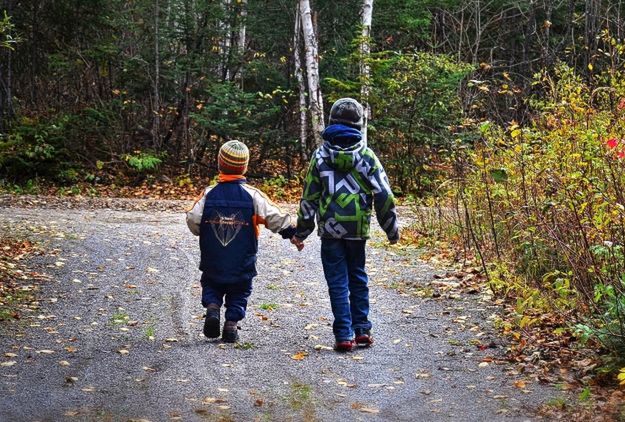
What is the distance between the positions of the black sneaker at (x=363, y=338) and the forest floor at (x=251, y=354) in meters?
0.08

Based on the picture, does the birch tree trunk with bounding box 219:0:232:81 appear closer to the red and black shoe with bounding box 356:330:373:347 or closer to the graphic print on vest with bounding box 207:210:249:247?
the graphic print on vest with bounding box 207:210:249:247

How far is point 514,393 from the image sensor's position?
5.92 meters

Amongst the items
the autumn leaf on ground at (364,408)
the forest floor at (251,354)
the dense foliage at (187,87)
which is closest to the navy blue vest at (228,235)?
the forest floor at (251,354)

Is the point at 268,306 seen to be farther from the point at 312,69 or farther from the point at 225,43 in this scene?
the point at 225,43

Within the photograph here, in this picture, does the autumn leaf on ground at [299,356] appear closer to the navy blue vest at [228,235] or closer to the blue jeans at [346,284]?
the blue jeans at [346,284]

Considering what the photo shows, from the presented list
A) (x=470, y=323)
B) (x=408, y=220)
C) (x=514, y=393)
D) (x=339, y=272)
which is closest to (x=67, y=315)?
(x=339, y=272)

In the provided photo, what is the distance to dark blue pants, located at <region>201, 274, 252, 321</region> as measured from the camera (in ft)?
24.1

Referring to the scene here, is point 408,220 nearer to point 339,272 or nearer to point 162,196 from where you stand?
point 162,196

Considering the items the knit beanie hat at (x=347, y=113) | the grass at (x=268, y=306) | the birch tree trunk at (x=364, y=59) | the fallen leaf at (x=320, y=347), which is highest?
the birch tree trunk at (x=364, y=59)

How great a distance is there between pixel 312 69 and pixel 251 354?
1610 cm

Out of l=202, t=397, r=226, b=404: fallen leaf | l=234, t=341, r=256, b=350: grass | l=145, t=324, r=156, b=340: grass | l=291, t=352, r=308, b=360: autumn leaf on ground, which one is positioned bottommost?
l=145, t=324, r=156, b=340: grass

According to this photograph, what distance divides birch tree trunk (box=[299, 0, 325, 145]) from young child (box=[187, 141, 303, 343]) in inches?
597

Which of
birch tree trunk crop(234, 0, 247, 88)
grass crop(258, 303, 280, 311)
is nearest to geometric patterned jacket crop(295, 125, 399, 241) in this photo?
grass crop(258, 303, 280, 311)

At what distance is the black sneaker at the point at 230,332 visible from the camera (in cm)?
743
